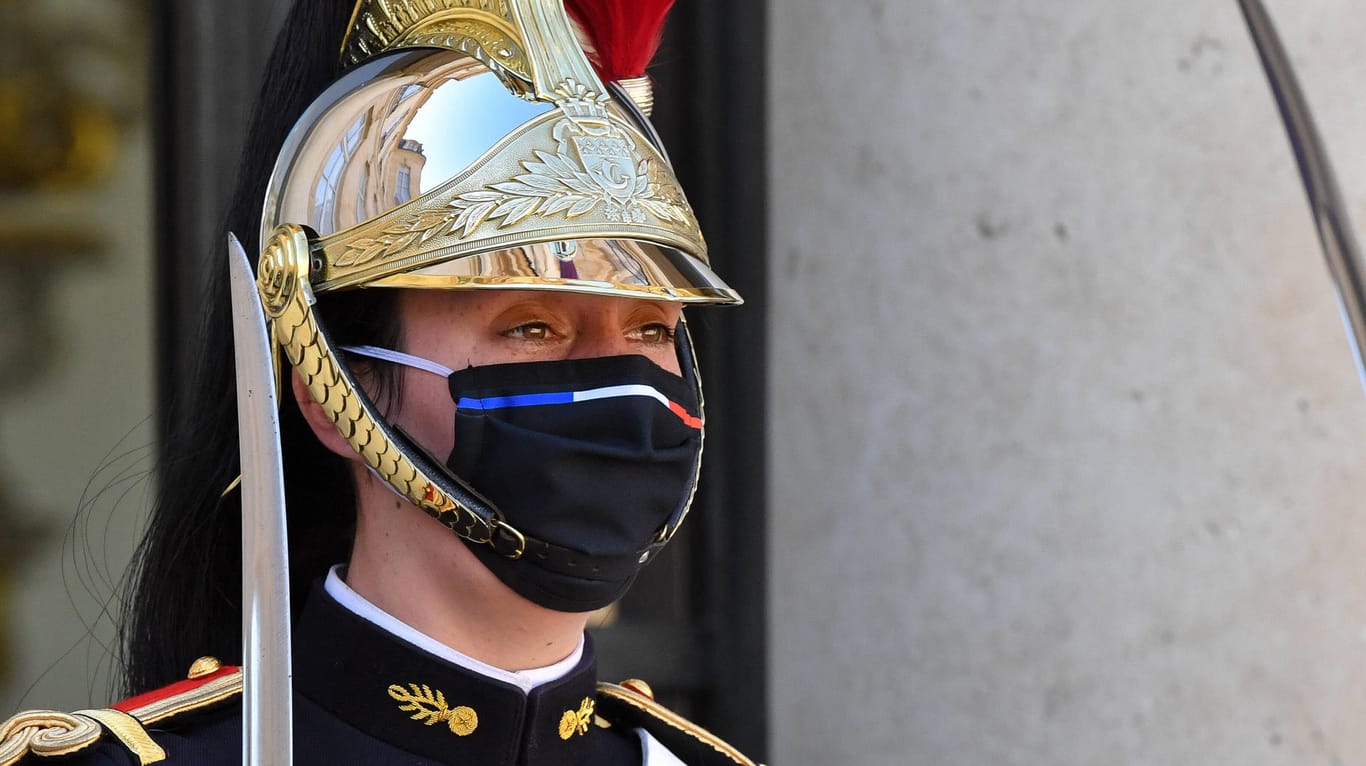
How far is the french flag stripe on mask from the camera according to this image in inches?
64.8

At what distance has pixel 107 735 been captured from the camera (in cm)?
160

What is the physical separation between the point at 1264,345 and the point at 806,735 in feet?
3.92

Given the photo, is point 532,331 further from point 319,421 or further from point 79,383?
point 79,383

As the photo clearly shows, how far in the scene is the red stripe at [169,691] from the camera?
65.6 inches

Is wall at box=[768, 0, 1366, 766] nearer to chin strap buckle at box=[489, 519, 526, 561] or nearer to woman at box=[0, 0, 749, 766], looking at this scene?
woman at box=[0, 0, 749, 766]

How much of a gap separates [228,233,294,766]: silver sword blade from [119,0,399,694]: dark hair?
422 mm

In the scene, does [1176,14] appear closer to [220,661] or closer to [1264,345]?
[1264,345]

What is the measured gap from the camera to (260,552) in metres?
1.36

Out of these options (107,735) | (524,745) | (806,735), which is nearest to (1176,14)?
(806,735)

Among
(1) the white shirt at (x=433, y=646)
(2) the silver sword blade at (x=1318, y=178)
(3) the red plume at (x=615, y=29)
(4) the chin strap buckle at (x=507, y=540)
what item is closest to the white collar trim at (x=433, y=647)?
(1) the white shirt at (x=433, y=646)

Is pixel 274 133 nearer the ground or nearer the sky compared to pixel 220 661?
nearer the sky

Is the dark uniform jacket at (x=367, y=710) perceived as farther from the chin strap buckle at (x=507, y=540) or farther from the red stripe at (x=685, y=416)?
the red stripe at (x=685, y=416)

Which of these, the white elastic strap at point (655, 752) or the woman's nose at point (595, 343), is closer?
the woman's nose at point (595, 343)

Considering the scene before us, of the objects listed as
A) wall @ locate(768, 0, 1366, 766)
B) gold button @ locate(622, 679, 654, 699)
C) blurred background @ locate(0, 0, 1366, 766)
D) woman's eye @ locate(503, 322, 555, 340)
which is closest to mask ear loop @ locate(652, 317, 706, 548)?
woman's eye @ locate(503, 322, 555, 340)
